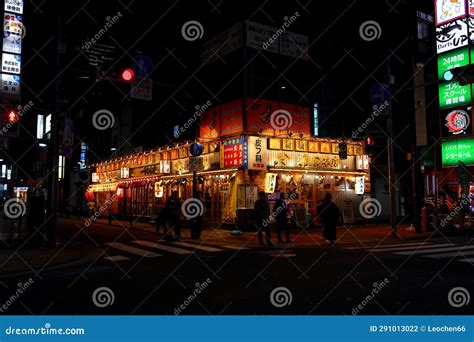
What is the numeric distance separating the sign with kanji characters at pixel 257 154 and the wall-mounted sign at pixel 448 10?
15.9m

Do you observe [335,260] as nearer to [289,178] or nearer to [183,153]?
[289,178]

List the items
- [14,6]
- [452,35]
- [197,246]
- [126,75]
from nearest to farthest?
1. [126,75]
2. [197,246]
3. [14,6]
4. [452,35]

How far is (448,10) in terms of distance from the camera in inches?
1056

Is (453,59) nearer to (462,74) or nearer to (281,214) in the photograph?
(462,74)

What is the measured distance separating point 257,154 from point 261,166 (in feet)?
2.06

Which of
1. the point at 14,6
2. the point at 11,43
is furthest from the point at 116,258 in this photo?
the point at 14,6

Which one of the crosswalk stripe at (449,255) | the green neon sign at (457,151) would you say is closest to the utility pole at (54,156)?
the crosswalk stripe at (449,255)

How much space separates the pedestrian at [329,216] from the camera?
50.4ft

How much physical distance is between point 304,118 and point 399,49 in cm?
908

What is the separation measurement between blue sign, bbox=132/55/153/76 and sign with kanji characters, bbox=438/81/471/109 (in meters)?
21.2

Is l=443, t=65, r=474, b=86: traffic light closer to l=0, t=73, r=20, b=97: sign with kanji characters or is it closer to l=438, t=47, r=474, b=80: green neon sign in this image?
l=438, t=47, r=474, b=80: green neon sign

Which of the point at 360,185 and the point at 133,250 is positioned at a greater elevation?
the point at 360,185

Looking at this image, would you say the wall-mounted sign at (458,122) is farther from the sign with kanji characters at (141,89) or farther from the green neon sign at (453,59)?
the sign with kanji characters at (141,89)

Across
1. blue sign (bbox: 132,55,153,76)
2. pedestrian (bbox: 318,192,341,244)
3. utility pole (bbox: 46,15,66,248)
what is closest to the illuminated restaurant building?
pedestrian (bbox: 318,192,341,244)
